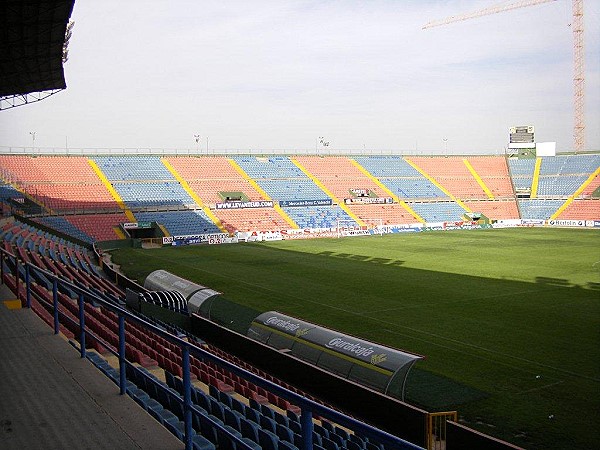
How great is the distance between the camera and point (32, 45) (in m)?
21.0

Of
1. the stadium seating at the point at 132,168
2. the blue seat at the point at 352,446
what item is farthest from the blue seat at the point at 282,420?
the stadium seating at the point at 132,168

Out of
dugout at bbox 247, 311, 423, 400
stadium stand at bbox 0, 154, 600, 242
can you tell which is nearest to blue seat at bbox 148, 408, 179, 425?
dugout at bbox 247, 311, 423, 400

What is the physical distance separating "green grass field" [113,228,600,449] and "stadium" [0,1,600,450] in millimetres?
103

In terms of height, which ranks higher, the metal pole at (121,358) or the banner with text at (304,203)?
the metal pole at (121,358)

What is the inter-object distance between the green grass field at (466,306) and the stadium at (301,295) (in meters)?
0.10

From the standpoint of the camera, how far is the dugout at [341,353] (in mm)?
12461

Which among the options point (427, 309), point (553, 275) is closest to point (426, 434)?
point (427, 309)

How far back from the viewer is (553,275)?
32.0 m

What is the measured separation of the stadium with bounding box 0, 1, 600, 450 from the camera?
739 centimetres

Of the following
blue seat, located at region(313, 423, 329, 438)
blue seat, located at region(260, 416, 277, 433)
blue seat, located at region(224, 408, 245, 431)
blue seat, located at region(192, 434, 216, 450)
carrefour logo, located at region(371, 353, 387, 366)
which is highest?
blue seat, located at region(192, 434, 216, 450)

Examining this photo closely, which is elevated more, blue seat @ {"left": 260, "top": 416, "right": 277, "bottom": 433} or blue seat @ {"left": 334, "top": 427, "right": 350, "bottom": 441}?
blue seat @ {"left": 260, "top": 416, "right": 277, "bottom": 433}

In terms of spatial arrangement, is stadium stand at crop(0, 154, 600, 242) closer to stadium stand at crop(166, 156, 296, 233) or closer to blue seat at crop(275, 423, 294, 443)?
stadium stand at crop(166, 156, 296, 233)

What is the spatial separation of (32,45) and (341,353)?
15943 mm

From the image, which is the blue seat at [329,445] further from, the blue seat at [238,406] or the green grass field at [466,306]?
the green grass field at [466,306]
